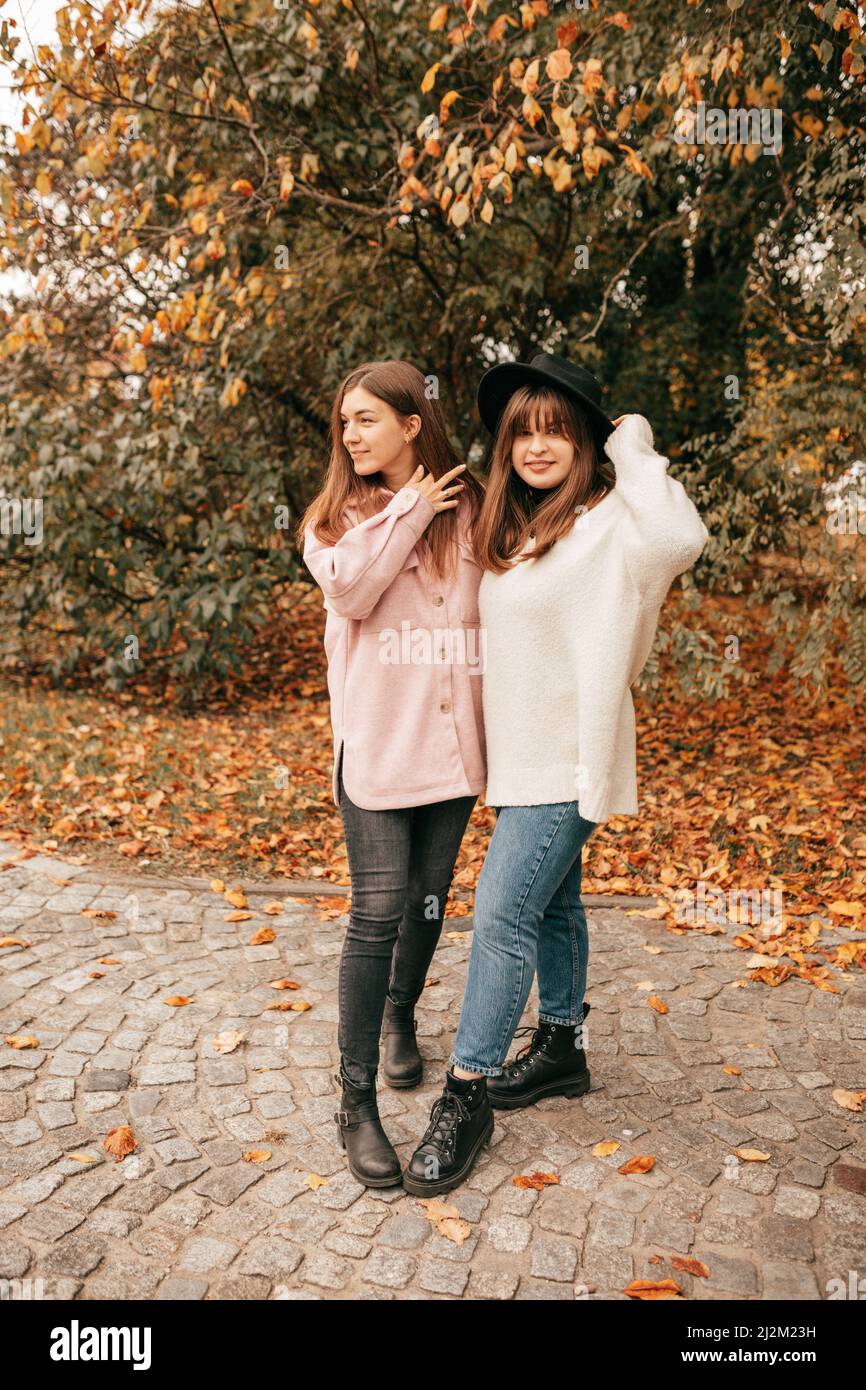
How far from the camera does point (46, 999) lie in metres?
3.67

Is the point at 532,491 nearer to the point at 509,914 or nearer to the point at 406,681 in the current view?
the point at 406,681

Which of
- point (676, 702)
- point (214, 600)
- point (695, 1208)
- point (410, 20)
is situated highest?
point (410, 20)

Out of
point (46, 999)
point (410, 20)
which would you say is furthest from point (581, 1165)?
point (410, 20)

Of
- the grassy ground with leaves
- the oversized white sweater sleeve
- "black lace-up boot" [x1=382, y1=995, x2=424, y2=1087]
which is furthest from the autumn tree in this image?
"black lace-up boot" [x1=382, y1=995, x2=424, y2=1087]

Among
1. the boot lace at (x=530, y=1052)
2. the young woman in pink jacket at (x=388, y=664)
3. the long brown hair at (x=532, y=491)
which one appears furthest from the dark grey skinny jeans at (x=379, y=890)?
the long brown hair at (x=532, y=491)

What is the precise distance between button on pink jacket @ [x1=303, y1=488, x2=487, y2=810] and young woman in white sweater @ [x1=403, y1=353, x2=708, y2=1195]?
71 mm

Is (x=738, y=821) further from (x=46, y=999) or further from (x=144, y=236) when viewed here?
(x=144, y=236)

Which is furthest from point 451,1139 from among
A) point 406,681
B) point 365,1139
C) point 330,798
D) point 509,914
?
point 330,798

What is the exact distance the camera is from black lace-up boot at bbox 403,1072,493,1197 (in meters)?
2.69

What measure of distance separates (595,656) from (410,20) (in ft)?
19.5

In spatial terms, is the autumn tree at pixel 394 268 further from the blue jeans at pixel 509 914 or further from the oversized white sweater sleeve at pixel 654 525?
the blue jeans at pixel 509 914

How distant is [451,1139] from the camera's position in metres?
2.74

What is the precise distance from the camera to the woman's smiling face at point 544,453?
260cm

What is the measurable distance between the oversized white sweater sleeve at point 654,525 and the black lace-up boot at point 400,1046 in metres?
1.55
